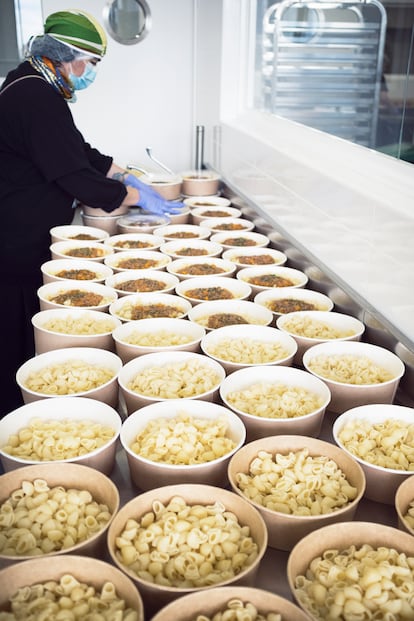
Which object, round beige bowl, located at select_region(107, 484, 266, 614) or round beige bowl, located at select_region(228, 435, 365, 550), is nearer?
round beige bowl, located at select_region(107, 484, 266, 614)

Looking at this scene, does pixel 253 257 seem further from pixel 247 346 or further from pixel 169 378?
pixel 169 378

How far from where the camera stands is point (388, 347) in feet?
5.73

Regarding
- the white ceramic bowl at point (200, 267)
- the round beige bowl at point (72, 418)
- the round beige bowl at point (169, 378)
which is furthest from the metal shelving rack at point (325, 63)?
the round beige bowl at point (72, 418)

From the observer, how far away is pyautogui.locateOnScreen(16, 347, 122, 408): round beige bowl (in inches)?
56.9

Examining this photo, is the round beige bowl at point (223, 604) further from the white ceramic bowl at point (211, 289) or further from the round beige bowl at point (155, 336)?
the white ceramic bowl at point (211, 289)

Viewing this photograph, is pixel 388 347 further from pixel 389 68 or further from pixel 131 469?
pixel 389 68

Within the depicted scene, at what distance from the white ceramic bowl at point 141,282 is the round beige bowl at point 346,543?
3.94ft

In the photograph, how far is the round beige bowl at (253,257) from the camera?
2.42 meters

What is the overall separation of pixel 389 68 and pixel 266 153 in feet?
5.10

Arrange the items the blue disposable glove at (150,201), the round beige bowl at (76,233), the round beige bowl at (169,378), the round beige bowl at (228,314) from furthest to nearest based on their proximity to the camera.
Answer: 1. the blue disposable glove at (150,201)
2. the round beige bowl at (76,233)
3. the round beige bowl at (228,314)
4. the round beige bowl at (169,378)

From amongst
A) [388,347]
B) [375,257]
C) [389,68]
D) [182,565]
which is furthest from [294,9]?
[182,565]

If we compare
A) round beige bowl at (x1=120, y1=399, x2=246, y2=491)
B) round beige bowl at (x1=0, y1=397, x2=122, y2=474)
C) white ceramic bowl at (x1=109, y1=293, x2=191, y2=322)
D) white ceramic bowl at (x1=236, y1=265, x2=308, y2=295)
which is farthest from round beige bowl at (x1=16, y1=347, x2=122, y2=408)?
white ceramic bowl at (x1=236, y1=265, x2=308, y2=295)

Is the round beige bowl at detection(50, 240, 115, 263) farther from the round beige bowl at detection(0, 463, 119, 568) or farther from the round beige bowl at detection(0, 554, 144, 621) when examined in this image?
the round beige bowl at detection(0, 554, 144, 621)

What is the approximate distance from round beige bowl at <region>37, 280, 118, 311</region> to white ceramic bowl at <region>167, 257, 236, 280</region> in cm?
30
